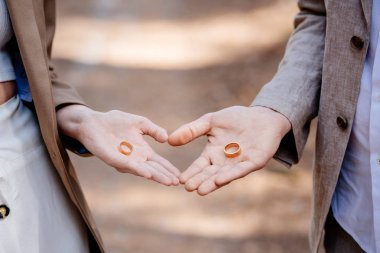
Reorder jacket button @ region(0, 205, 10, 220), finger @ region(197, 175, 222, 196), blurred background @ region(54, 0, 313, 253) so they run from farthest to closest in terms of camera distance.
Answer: blurred background @ region(54, 0, 313, 253), finger @ region(197, 175, 222, 196), jacket button @ region(0, 205, 10, 220)

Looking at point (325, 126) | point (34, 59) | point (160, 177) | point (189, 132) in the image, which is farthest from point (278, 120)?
point (34, 59)

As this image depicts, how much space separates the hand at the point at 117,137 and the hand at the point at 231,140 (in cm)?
6

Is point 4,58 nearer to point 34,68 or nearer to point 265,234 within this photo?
point 34,68

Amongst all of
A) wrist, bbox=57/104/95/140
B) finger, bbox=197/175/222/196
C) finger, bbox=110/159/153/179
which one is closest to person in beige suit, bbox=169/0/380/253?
finger, bbox=197/175/222/196

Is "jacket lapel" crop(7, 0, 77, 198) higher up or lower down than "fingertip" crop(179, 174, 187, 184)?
higher up

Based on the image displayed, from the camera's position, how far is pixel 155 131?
1.69 meters

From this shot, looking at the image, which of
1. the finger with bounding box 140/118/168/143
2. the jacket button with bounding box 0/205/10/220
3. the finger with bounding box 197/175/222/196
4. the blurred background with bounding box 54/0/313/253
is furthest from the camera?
the blurred background with bounding box 54/0/313/253

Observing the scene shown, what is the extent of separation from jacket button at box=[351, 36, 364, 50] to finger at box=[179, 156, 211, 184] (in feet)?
1.67

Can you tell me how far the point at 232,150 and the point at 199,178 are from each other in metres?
0.13

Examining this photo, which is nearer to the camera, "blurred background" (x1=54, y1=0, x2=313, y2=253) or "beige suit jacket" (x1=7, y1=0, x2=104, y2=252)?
"beige suit jacket" (x1=7, y1=0, x2=104, y2=252)

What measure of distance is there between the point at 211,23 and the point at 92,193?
347 cm

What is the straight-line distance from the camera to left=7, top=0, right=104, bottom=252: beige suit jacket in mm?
1476

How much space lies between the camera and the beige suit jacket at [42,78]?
4.84 feet

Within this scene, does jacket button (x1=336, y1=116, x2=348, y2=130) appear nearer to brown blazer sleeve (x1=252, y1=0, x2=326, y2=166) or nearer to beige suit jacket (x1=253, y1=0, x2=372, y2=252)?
beige suit jacket (x1=253, y1=0, x2=372, y2=252)
